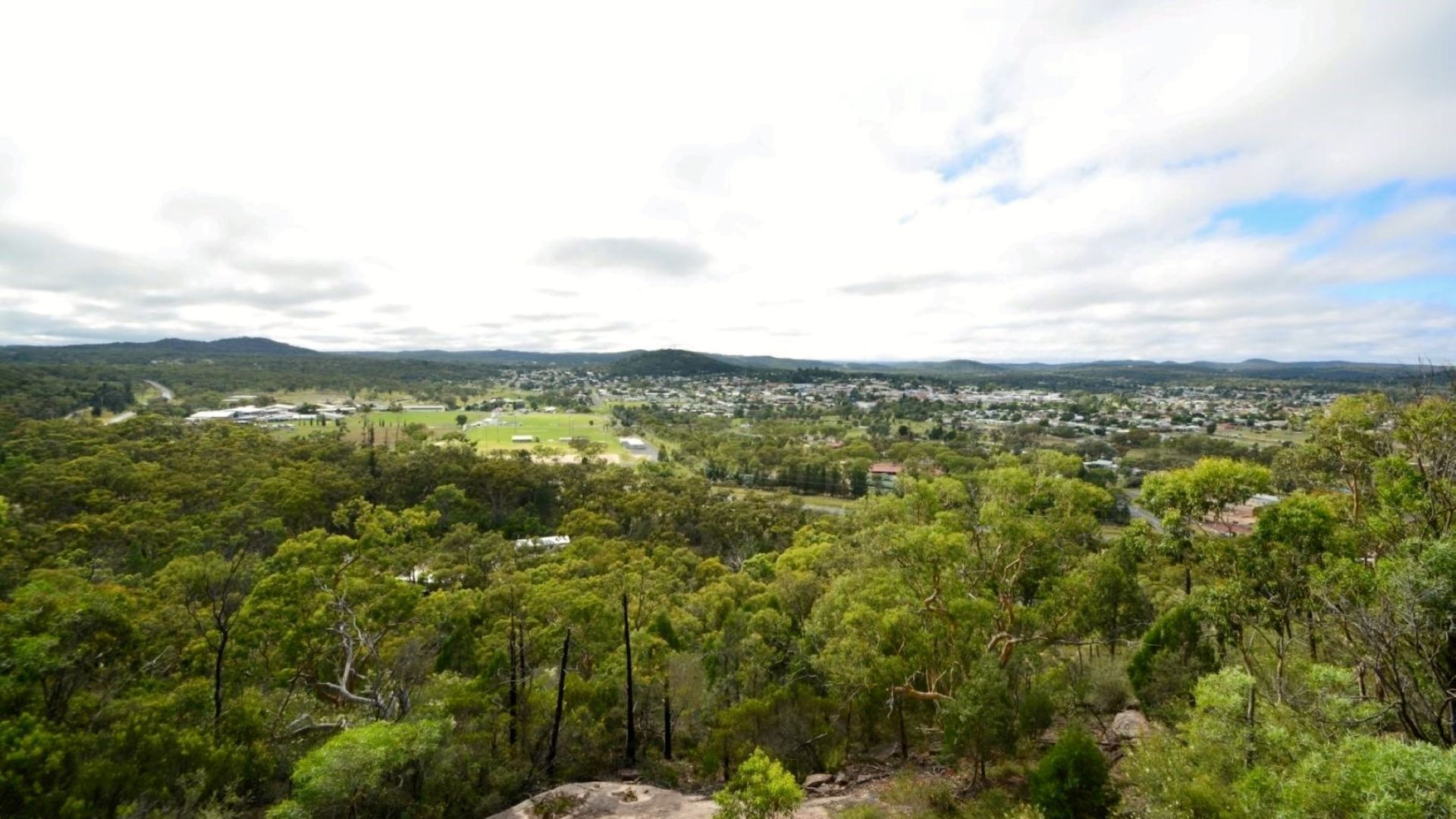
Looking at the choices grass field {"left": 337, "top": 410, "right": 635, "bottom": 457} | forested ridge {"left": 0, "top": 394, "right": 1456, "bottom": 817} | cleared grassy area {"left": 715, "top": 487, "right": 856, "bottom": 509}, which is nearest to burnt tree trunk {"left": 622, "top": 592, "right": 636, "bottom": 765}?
forested ridge {"left": 0, "top": 394, "right": 1456, "bottom": 817}

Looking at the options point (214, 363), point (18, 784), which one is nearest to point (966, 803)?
point (18, 784)

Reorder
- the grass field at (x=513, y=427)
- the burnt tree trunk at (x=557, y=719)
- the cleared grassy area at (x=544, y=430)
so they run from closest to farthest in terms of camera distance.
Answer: the burnt tree trunk at (x=557, y=719) → the cleared grassy area at (x=544, y=430) → the grass field at (x=513, y=427)

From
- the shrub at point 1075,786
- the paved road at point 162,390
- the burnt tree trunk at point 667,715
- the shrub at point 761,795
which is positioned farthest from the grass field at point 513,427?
the shrub at point 1075,786

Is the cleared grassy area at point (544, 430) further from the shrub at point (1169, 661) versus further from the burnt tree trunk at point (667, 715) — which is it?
the shrub at point (1169, 661)

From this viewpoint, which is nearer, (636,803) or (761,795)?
(761,795)

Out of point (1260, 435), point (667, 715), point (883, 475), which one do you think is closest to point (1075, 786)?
point (667, 715)

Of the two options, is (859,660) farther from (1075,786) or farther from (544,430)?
(544,430)
